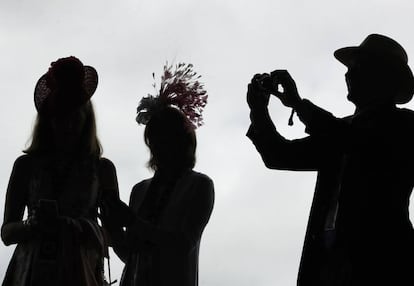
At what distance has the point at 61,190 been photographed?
575 cm

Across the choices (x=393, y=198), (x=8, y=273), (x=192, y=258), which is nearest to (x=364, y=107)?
(x=393, y=198)

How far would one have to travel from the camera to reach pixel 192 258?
5.83m

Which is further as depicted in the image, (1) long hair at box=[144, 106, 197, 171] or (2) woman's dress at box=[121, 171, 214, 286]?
(1) long hair at box=[144, 106, 197, 171]

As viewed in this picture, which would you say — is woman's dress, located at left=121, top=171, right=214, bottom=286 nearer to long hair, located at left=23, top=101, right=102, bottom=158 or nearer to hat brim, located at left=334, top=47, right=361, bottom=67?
long hair, located at left=23, top=101, right=102, bottom=158

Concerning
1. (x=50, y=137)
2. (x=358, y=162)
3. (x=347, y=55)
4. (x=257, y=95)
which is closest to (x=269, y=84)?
(x=257, y=95)

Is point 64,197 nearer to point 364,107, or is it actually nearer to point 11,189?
point 11,189

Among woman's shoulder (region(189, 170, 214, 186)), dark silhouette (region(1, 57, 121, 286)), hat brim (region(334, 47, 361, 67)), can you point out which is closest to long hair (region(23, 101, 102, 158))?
dark silhouette (region(1, 57, 121, 286))

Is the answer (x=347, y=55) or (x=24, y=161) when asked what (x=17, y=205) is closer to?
(x=24, y=161)

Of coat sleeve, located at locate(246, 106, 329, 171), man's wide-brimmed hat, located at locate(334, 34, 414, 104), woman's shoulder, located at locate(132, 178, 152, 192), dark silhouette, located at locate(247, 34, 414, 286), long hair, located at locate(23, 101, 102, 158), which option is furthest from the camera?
woman's shoulder, located at locate(132, 178, 152, 192)

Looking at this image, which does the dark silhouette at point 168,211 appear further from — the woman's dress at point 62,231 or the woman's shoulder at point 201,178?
the woman's dress at point 62,231

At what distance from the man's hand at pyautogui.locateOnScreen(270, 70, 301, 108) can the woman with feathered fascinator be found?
40.8 inches

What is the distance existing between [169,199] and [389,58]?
1.58 meters

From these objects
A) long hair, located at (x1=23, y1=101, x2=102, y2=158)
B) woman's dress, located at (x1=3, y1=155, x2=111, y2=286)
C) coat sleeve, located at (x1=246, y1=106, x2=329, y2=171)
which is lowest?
woman's dress, located at (x1=3, y1=155, x2=111, y2=286)

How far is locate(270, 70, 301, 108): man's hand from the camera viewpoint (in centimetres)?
511
